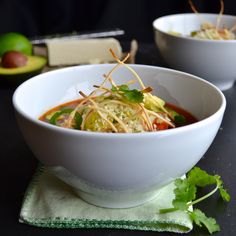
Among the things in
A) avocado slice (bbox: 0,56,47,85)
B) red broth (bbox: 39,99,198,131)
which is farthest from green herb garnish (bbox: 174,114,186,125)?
avocado slice (bbox: 0,56,47,85)

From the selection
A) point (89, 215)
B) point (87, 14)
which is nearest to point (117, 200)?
point (89, 215)

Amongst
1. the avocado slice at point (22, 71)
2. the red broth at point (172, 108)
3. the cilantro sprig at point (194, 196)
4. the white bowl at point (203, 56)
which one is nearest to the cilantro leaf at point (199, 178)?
the cilantro sprig at point (194, 196)

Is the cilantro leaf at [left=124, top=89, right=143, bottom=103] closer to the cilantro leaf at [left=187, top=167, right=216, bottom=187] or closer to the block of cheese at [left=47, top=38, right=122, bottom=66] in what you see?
the cilantro leaf at [left=187, top=167, right=216, bottom=187]

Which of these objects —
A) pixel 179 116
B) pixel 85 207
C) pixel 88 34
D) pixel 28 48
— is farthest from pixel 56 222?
pixel 88 34

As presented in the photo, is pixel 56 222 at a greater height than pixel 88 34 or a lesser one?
greater

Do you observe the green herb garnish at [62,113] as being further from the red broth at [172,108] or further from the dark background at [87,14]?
the dark background at [87,14]

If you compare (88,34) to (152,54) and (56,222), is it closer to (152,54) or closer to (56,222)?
(152,54)
